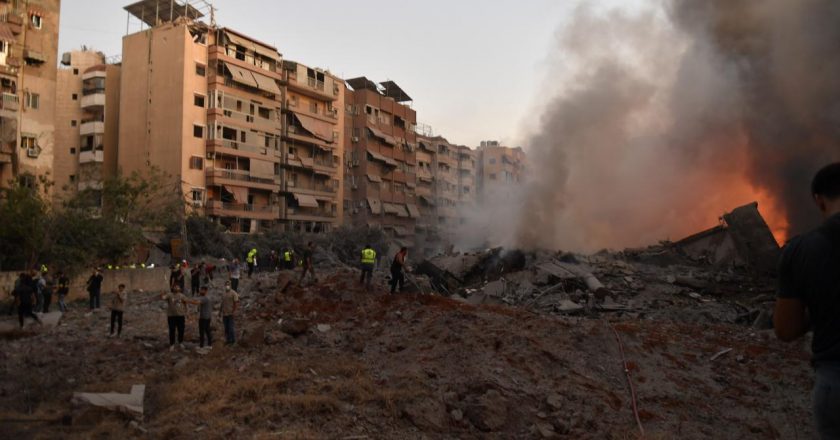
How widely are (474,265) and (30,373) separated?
15687 mm

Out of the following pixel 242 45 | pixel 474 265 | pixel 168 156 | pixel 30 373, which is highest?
pixel 242 45

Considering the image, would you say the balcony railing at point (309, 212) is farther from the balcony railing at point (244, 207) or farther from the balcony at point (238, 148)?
the balcony at point (238, 148)

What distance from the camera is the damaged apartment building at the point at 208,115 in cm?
3684

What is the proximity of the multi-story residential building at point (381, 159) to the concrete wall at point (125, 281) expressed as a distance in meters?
28.1

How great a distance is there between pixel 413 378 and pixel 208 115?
1354 inches

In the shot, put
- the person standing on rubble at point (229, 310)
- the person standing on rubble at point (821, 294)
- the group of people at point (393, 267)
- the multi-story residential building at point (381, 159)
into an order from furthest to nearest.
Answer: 1. the multi-story residential building at point (381, 159)
2. the group of people at point (393, 267)
3. the person standing on rubble at point (229, 310)
4. the person standing on rubble at point (821, 294)

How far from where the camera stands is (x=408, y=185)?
6000cm

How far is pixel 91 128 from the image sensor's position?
3909 cm

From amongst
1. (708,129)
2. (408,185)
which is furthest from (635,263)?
(408,185)

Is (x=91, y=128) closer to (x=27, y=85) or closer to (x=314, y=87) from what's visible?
(x=27, y=85)

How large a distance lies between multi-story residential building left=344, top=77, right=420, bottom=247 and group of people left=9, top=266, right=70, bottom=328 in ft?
111

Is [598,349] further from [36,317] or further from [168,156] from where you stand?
[168,156]

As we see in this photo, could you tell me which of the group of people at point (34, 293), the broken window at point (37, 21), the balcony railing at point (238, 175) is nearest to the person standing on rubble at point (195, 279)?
the group of people at point (34, 293)

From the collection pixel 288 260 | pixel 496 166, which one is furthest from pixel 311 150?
pixel 496 166
